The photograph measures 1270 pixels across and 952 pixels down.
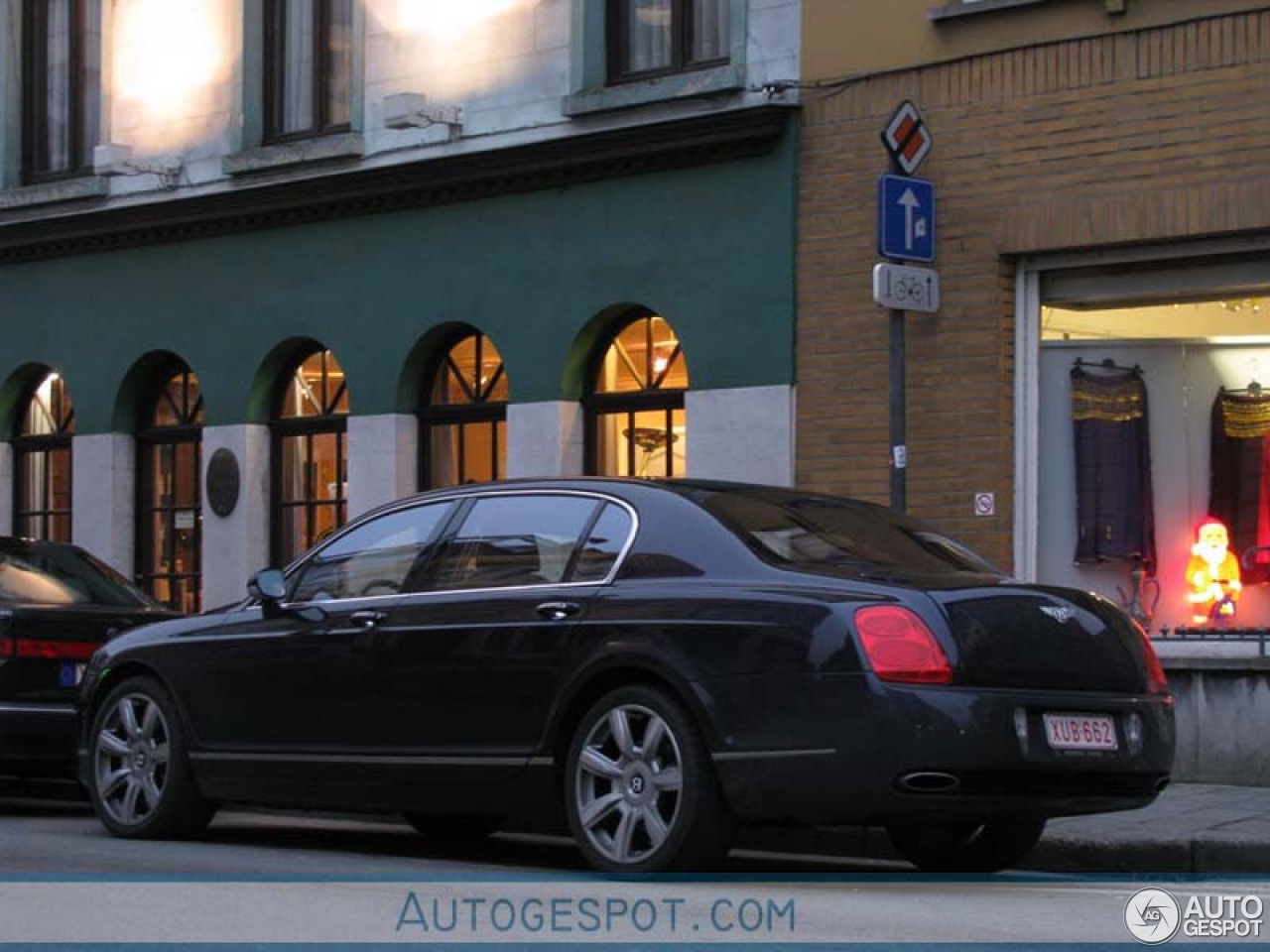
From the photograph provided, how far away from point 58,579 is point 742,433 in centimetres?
514

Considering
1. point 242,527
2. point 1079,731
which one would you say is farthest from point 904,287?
point 242,527

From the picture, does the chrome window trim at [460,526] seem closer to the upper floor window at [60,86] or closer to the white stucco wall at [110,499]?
the white stucco wall at [110,499]

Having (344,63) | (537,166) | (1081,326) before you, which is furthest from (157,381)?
(1081,326)

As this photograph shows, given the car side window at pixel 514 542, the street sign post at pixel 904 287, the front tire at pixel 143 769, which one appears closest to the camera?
the car side window at pixel 514 542

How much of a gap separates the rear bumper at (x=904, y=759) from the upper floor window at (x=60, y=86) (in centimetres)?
1517

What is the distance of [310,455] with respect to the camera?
67.7ft

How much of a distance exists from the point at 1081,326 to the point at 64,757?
6.79 metres

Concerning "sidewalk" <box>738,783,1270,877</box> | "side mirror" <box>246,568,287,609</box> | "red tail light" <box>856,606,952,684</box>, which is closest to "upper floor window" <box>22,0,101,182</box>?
"side mirror" <box>246,568,287,609</box>

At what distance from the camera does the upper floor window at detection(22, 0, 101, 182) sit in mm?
22594

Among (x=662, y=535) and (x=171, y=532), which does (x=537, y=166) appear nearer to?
(x=171, y=532)

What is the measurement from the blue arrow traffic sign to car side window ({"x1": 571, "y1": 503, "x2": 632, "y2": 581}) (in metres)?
4.22

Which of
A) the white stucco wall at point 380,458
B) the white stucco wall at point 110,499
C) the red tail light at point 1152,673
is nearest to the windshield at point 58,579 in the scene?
the white stucco wall at point 380,458

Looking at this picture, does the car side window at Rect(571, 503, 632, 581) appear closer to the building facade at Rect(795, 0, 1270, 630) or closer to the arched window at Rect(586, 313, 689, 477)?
the building facade at Rect(795, 0, 1270, 630)

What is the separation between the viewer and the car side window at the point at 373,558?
10344mm
